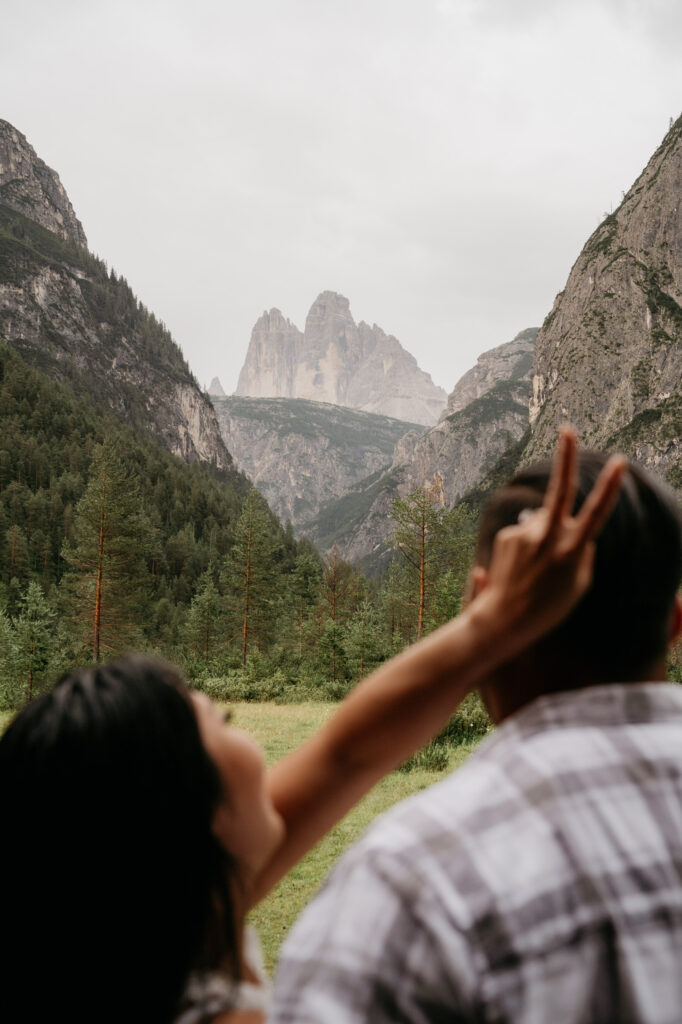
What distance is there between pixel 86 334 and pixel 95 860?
197m

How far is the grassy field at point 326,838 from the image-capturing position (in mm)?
6781

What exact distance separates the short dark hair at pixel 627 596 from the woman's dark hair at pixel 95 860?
78 centimetres

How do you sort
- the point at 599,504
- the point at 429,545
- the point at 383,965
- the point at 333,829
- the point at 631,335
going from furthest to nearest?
the point at 631,335
the point at 429,545
the point at 333,829
the point at 599,504
the point at 383,965

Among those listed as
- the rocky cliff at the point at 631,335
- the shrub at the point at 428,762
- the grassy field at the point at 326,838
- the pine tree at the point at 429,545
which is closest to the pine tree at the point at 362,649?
the pine tree at the point at 429,545

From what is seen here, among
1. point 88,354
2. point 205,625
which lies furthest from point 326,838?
point 88,354

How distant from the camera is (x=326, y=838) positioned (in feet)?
29.1

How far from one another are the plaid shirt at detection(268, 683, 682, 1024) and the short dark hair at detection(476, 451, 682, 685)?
0.80 ft

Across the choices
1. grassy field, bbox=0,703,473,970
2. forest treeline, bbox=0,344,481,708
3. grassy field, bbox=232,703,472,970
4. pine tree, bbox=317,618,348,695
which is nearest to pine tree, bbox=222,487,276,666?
forest treeline, bbox=0,344,481,708

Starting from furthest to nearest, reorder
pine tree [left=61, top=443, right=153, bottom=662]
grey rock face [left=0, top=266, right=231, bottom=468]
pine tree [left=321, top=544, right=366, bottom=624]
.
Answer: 1. grey rock face [left=0, top=266, right=231, bottom=468]
2. pine tree [left=321, top=544, right=366, bottom=624]
3. pine tree [left=61, top=443, right=153, bottom=662]

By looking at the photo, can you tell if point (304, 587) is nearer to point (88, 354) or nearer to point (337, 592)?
point (337, 592)

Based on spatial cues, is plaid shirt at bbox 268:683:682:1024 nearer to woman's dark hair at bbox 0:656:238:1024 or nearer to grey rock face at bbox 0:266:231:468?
woman's dark hair at bbox 0:656:238:1024

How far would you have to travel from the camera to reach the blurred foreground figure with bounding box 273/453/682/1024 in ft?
2.75

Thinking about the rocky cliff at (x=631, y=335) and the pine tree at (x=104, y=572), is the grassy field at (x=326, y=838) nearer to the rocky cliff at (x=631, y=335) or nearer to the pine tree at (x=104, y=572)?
the pine tree at (x=104, y=572)

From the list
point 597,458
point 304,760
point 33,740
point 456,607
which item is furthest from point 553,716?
point 456,607
